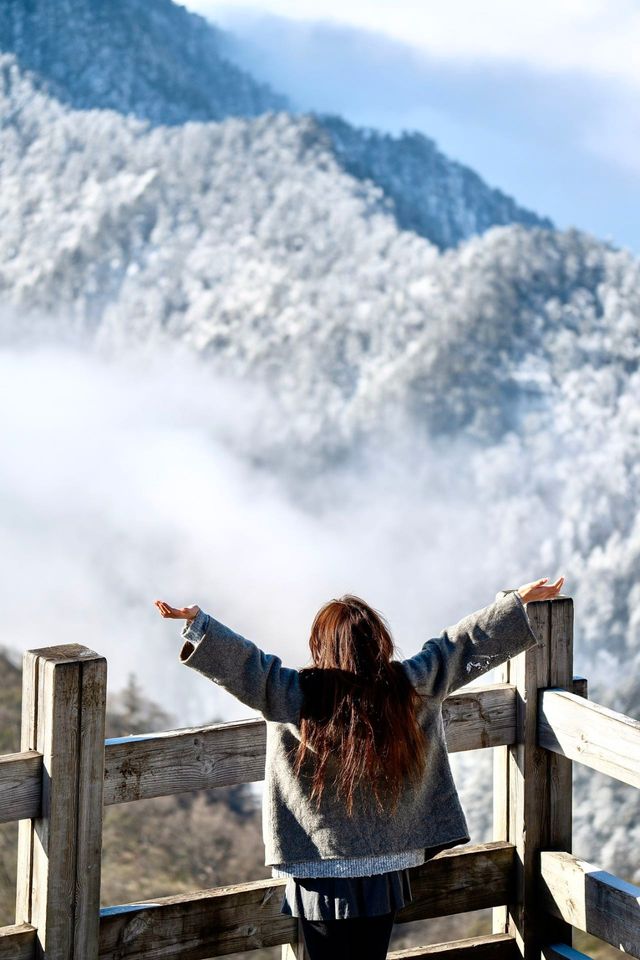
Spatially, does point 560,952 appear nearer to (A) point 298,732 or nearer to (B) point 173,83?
(A) point 298,732

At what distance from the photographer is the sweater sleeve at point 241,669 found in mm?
2035

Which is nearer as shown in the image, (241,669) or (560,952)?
(241,669)

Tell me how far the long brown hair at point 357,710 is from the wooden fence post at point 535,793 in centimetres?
84

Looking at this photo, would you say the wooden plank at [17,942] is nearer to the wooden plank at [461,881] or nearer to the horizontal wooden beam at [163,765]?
the horizontal wooden beam at [163,765]

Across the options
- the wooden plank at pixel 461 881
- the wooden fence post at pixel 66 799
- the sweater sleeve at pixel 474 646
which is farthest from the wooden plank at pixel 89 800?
the wooden plank at pixel 461 881

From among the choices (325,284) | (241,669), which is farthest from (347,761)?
(325,284)

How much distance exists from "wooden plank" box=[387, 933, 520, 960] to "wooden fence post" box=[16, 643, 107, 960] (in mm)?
921

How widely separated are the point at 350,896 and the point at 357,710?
38 centimetres

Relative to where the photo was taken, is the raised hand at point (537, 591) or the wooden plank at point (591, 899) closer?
the raised hand at point (537, 591)

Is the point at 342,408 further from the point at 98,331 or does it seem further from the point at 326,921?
the point at 326,921

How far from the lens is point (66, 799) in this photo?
2260mm

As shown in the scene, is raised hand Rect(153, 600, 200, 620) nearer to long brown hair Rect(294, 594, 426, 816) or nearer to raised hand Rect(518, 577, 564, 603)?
long brown hair Rect(294, 594, 426, 816)

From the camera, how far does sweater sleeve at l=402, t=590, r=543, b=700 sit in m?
2.17

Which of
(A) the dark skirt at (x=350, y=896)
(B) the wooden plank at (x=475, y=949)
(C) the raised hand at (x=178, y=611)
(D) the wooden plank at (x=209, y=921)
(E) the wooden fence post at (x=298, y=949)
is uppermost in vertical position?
(C) the raised hand at (x=178, y=611)
